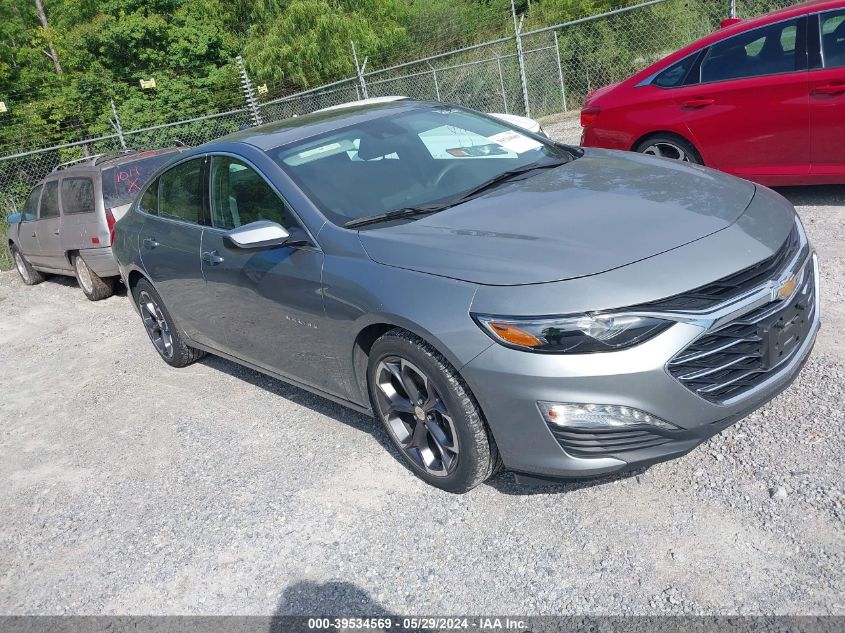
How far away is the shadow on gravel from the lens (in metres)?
6.68

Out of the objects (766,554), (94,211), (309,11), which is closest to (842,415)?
(766,554)

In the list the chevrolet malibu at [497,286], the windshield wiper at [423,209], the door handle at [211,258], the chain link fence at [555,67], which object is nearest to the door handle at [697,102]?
the chevrolet malibu at [497,286]

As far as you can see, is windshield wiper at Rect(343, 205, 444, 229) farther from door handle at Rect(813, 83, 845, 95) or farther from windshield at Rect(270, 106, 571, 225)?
door handle at Rect(813, 83, 845, 95)

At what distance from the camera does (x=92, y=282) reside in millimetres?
9258

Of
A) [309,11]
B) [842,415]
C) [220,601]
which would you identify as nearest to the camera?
[220,601]

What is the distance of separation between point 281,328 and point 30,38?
3834cm

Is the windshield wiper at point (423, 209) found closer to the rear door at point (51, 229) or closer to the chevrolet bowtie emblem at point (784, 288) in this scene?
the chevrolet bowtie emblem at point (784, 288)

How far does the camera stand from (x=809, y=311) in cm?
350

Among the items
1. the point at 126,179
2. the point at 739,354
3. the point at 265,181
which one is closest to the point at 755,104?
the point at 739,354

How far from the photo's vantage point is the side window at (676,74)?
682 centimetres

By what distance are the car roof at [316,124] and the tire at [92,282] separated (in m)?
4.65

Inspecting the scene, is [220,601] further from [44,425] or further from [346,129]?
[44,425]

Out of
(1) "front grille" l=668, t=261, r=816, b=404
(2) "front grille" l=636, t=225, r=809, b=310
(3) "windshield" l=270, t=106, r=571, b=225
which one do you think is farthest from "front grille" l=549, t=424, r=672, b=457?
(3) "windshield" l=270, t=106, r=571, b=225

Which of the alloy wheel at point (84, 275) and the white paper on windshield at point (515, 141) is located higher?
the white paper on windshield at point (515, 141)
